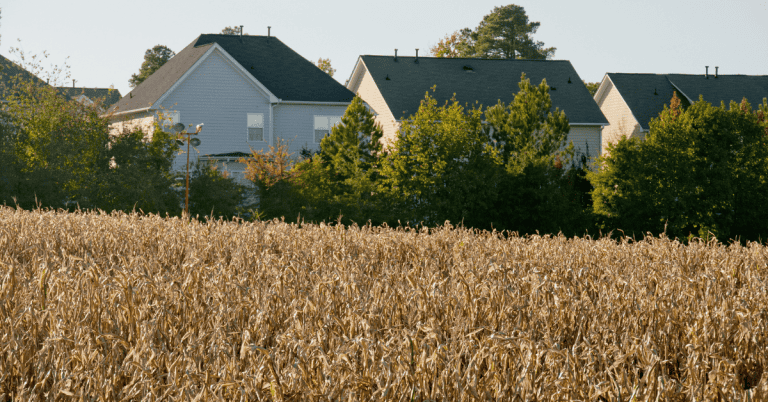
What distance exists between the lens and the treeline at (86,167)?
1881 centimetres

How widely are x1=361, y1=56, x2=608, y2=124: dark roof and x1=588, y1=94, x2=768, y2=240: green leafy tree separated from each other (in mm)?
16720

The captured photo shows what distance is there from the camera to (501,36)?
6519cm

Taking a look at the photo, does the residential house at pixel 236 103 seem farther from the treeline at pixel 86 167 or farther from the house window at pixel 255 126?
the treeline at pixel 86 167

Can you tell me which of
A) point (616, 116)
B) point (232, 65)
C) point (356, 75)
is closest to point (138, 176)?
point (232, 65)

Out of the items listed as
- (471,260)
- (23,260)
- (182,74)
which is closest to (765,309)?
(471,260)

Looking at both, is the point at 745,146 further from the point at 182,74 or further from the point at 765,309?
the point at 182,74

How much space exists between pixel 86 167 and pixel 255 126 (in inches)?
494

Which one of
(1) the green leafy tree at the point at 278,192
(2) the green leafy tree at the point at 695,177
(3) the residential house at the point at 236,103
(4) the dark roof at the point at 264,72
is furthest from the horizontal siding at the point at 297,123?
(2) the green leafy tree at the point at 695,177

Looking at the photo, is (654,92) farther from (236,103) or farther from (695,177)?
(236,103)

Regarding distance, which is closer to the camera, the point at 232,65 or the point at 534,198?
the point at 534,198

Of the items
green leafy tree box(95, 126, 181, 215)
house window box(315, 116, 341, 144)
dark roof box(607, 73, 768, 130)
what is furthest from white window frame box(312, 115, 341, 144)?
dark roof box(607, 73, 768, 130)

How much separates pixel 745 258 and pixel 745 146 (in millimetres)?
14456

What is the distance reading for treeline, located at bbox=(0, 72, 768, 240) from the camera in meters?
18.5

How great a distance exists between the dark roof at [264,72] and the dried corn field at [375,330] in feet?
84.9
